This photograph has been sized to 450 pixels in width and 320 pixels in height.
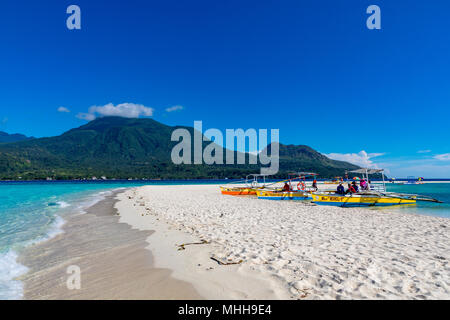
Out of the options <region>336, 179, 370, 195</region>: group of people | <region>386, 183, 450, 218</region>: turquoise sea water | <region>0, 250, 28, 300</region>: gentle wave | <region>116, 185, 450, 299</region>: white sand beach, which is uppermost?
<region>336, 179, 370, 195</region>: group of people

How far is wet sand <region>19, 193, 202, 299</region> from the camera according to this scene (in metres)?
4.92

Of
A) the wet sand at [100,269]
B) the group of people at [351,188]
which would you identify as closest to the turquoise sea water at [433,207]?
the group of people at [351,188]

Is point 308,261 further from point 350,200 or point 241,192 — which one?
point 241,192

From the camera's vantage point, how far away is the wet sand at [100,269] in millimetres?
4922

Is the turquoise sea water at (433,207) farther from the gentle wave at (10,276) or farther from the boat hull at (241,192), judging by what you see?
the gentle wave at (10,276)

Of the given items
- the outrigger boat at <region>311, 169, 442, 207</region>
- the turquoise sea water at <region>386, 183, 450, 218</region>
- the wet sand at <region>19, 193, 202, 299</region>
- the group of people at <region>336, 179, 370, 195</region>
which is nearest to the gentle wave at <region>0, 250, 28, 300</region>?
the wet sand at <region>19, 193, 202, 299</region>

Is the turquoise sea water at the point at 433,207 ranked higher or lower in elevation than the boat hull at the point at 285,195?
lower

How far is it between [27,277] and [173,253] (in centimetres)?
380

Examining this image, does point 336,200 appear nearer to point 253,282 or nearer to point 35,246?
point 253,282

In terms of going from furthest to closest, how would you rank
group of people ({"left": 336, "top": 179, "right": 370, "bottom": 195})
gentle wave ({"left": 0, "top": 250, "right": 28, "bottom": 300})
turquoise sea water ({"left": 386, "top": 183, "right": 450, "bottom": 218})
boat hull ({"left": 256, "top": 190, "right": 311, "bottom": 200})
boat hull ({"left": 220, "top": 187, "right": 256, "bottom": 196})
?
boat hull ({"left": 220, "top": 187, "right": 256, "bottom": 196}), boat hull ({"left": 256, "top": 190, "right": 311, "bottom": 200}), group of people ({"left": 336, "top": 179, "right": 370, "bottom": 195}), turquoise sea water ({"left": 386, "top": 183, "right": 450, "bottom": 218}), gentle wave ({"left": 0, "top": 250, "right": 28, "bottom": 300})

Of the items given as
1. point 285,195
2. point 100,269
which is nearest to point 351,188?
point 285,195

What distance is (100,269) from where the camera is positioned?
6395mm

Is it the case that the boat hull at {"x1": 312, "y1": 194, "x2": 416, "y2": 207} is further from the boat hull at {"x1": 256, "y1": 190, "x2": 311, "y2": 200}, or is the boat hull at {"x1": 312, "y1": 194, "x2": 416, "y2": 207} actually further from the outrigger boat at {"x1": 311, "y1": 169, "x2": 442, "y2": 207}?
the boat hull at {"x1": 256, "y1": 190, "x2": 311, "y2": 200}

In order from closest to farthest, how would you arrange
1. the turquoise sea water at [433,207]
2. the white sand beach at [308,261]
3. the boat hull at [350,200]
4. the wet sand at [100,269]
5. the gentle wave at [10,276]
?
1. the white sand beach at [308,261]
2. the wet sand at [100,269]
3. the gentle wave at [10,276]
4. the turquoise sea water at [433,207]
5. the boat hull at [350,200]
